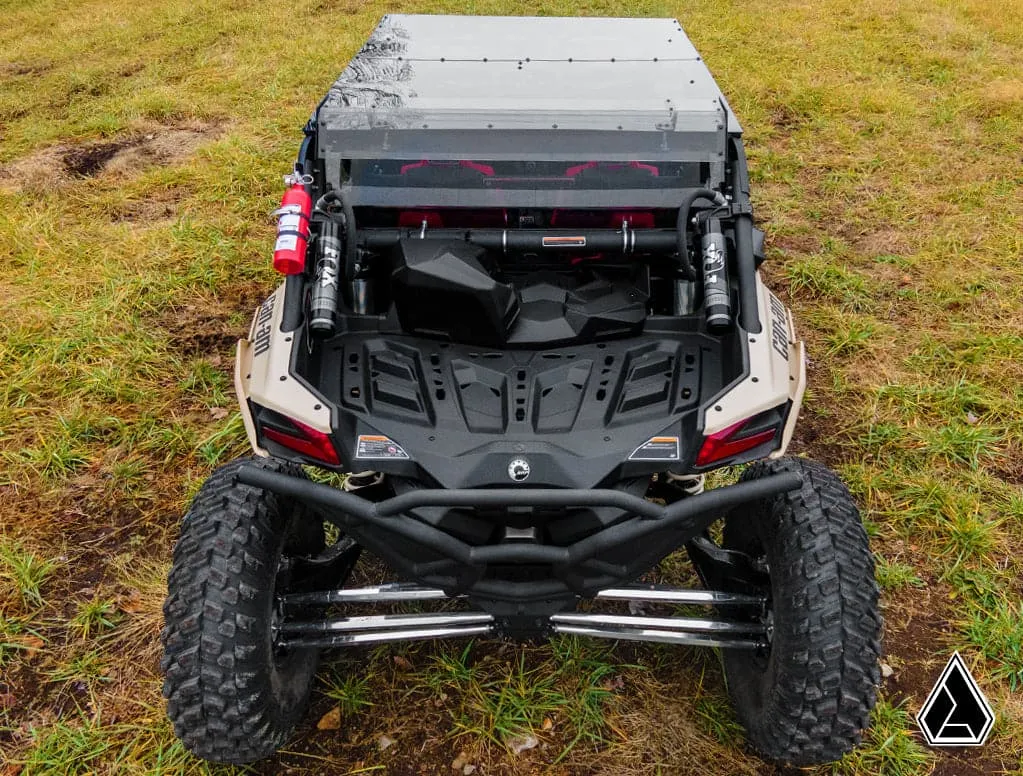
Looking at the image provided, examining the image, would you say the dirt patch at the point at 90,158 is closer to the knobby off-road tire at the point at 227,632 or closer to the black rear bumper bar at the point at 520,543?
the knobby off-road tire at the point at 227,632

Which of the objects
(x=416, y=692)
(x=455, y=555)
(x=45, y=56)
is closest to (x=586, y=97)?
(x=455, y=555)

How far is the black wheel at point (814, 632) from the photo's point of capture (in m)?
2.07

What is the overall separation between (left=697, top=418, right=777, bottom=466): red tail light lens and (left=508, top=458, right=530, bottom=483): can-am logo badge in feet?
1.57

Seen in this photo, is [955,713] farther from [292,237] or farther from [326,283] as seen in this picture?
[292,237]

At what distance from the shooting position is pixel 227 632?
6.70 feet

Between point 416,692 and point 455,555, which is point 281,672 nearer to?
point 416,692

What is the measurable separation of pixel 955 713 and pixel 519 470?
1734 mm

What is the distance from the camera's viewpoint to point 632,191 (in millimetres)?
2818

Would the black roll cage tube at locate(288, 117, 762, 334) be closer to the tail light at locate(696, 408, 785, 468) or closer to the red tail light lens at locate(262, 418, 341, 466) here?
the tail light at locate(696, 408, 785, 468)

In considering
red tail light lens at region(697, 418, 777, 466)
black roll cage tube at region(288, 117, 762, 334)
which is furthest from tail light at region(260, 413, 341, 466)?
red tail light lens at region(697, 418, 777, 466)

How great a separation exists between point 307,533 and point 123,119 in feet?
18.5

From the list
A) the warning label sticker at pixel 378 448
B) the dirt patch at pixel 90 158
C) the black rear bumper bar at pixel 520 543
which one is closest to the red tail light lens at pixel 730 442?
the black rear bumper bar at pixel 520 543

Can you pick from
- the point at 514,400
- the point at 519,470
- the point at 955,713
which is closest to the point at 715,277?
the point at 514,400

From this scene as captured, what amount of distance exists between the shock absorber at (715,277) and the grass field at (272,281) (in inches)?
44.4
